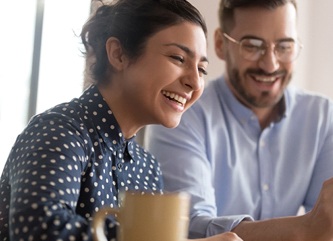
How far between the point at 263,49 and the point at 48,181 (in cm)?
115

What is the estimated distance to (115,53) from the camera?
1.39 metres

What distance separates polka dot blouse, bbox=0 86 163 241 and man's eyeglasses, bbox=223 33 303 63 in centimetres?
63

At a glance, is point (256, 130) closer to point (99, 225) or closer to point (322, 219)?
point (322, 219)

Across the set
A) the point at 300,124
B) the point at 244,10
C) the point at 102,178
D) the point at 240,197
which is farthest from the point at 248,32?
the point at 102,178

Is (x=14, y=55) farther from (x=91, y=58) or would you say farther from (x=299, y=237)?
(x=299, y=237)

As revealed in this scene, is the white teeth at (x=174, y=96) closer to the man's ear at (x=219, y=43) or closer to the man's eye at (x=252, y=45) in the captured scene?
the man's eye at (x=252, y=45)

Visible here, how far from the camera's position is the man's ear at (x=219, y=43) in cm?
213

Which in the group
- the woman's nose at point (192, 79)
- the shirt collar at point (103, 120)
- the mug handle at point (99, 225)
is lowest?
the mug handle at point (99, 225)

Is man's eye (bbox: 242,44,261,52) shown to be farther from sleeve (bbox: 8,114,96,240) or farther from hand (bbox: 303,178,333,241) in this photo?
sleeve (bbox: 8,114,96,240)

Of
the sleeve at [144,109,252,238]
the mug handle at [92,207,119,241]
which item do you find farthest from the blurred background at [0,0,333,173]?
the mug handle at [92,207,119,241]

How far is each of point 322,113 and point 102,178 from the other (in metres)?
1.07

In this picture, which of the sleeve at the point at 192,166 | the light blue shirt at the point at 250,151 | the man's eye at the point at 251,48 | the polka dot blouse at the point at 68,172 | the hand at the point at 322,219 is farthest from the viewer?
the man's eye at the point at 251,48

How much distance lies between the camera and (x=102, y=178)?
1.25m

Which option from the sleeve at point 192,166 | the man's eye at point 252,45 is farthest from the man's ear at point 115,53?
the man's eye at point 252,45
